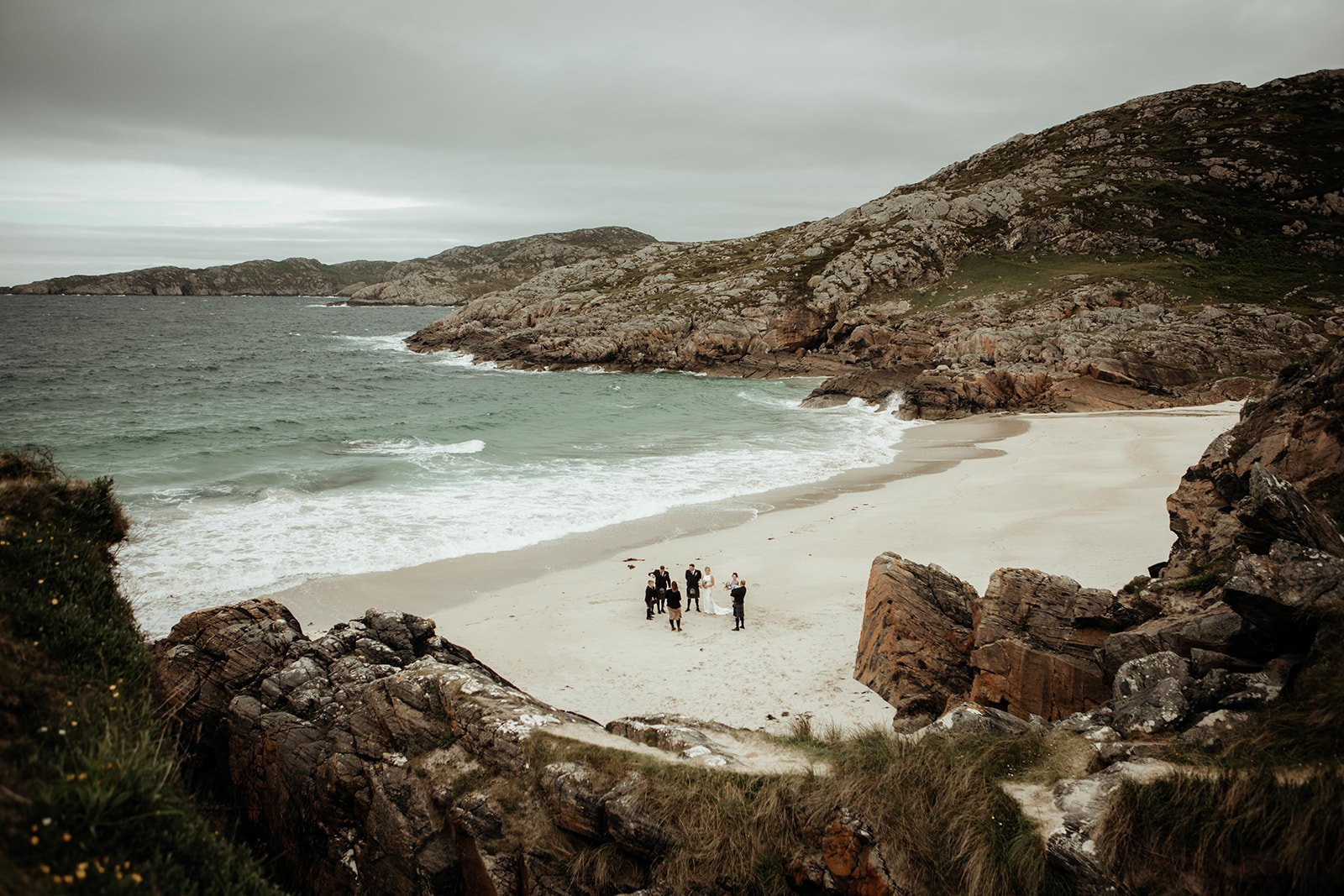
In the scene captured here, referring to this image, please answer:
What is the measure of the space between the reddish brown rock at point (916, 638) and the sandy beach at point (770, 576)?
1.45 feet

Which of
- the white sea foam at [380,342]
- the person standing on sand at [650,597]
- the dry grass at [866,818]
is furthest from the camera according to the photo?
the white sea foam at [380,342]

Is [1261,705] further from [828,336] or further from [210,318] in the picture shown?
[210,318]

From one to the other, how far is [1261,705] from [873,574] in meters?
6.47

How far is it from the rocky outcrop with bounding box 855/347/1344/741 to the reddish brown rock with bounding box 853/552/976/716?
0.02m

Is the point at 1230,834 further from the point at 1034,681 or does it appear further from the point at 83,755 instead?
the point at 83,755

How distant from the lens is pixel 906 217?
7762 centimetres

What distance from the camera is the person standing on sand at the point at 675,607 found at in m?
14.8

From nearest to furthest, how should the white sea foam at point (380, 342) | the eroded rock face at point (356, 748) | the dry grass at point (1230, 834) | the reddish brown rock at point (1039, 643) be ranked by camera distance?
the dry grass at point (1230, 834) < the eroded rock face at point (356, 748) < the reddish brown rock at point (1039, 643) < the white sea foam at point (380, 342)

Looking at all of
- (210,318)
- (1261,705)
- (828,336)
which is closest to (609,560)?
(1261,705)

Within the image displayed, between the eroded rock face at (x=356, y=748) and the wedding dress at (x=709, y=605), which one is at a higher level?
the eroded rock face at (x=356, y=748)

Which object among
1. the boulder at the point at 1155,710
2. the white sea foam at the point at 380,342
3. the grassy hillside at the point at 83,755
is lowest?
the boulder at the point at 1155,710

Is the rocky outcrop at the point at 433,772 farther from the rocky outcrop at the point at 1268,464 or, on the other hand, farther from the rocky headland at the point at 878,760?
the rocky outcrop at the point at 1268,464

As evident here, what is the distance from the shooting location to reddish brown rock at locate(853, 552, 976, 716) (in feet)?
35.2

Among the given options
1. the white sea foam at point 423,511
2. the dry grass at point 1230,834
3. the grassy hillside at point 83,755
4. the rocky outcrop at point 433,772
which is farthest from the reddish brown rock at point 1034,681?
the white sea foam at point 423,511
